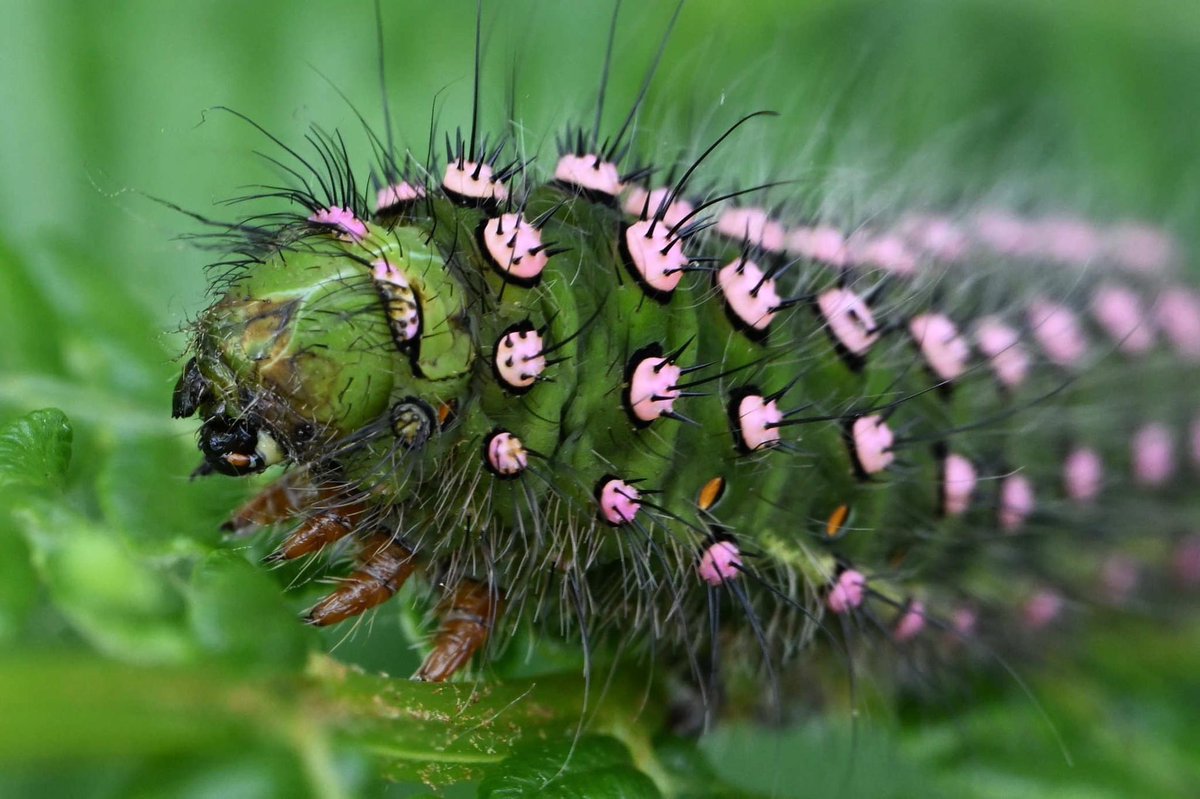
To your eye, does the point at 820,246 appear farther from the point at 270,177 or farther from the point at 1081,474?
the point at 270,177

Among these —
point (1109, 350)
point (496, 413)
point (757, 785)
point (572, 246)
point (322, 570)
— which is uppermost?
point (1109, 350)

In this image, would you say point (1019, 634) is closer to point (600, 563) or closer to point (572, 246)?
point (600, 563)

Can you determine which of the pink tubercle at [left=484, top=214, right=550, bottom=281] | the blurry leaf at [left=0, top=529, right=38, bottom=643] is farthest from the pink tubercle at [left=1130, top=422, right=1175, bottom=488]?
the blurry leaf at [left=0, top=529, right=38, bottom=643]

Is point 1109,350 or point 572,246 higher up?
point 1109,350

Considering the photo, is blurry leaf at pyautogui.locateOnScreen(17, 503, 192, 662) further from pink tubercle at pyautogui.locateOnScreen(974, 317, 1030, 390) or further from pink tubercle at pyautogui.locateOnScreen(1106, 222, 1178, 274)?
pink tubercle at pyautogui.locateOnScreen(1106, 222, 1178, 274)

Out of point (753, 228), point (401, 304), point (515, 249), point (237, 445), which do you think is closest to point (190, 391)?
point (237, 445)

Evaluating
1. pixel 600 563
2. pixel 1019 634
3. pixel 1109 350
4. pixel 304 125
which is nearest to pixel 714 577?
pixel 600 563
